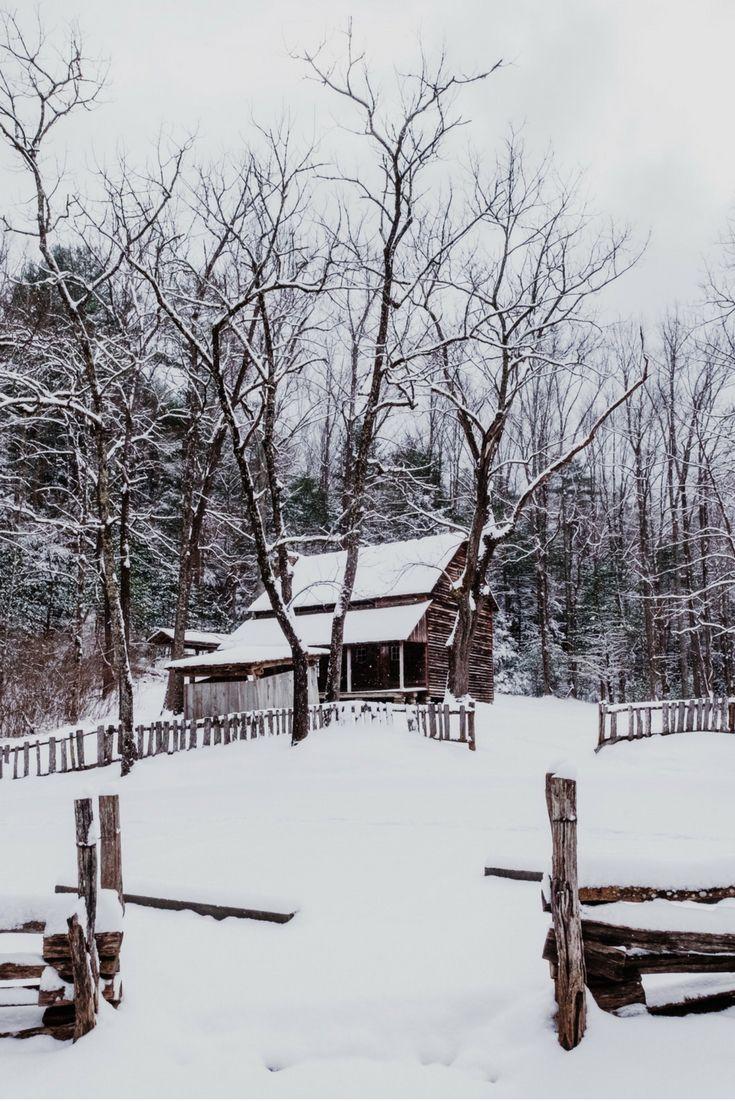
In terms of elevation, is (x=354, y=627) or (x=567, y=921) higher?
(x=354, y=627)

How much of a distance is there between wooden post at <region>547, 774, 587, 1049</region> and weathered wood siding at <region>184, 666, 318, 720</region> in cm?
1904

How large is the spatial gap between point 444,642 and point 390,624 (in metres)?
3.76

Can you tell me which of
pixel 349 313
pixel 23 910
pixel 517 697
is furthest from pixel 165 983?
pixel 517 697

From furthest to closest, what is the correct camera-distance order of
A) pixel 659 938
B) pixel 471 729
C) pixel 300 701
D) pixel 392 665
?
pixel 392 665
pixel 471 729
pixel 300 701
pixel 659 938

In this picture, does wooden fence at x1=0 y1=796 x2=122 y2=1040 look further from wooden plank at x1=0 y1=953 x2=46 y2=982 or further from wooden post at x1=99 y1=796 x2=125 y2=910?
wooden post at x1=99 y1=796 x2=125 y2=910

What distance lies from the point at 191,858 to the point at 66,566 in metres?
23.4

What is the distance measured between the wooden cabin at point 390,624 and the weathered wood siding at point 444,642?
0.04 m

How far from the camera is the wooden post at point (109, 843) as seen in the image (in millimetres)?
5633

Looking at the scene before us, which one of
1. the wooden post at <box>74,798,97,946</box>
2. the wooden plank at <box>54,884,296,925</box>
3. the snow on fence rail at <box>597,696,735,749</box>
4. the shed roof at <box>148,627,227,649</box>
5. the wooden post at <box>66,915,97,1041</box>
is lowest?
the snow on fence rail at <box>597,696,735,749</box>

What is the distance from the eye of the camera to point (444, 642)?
32.9 meters

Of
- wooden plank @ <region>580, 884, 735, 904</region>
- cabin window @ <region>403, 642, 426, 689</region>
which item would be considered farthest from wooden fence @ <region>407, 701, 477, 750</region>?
wooden plank @ <region>580, 884, 735, 904</region>

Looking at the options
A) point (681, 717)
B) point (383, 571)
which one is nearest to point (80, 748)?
point (681, 717)

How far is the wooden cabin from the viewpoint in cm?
3048

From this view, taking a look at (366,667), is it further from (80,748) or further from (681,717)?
(80,748)
